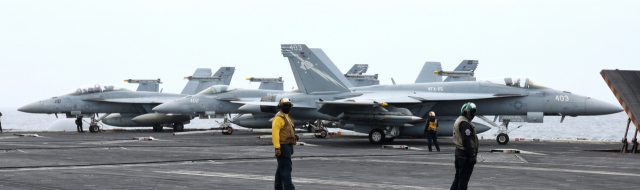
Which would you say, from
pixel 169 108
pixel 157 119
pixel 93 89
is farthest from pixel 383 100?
pixel 93 89

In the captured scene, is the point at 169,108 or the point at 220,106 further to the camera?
the point at 220,106

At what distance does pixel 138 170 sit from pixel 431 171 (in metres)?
5.93

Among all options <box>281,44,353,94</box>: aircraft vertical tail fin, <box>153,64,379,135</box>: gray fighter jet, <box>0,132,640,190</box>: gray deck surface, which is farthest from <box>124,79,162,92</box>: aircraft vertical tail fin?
<box>0,132,640,190</box>: gray deck surface

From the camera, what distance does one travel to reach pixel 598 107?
21875 millimetres

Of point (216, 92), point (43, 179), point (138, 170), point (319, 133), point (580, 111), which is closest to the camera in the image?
point (43, 179)

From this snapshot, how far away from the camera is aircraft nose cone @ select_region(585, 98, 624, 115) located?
858 inches

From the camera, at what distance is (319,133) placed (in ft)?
93.7

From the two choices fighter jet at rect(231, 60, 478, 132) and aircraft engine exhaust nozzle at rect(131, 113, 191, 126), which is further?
aircraft engine exhaust nozzle at rect(131, 113, 191, 126)

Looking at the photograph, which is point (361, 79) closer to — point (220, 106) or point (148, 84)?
point (220, 106)

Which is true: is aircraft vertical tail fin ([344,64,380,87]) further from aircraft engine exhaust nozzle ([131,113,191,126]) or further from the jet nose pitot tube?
the jet nose pitot tube

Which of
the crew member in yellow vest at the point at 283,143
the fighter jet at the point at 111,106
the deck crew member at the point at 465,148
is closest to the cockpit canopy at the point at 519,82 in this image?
the deck crew member at the point at 465,148

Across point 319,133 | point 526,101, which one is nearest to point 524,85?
point 526,101

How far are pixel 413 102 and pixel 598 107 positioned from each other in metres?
6.91

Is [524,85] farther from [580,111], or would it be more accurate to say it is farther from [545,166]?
[545,166]
